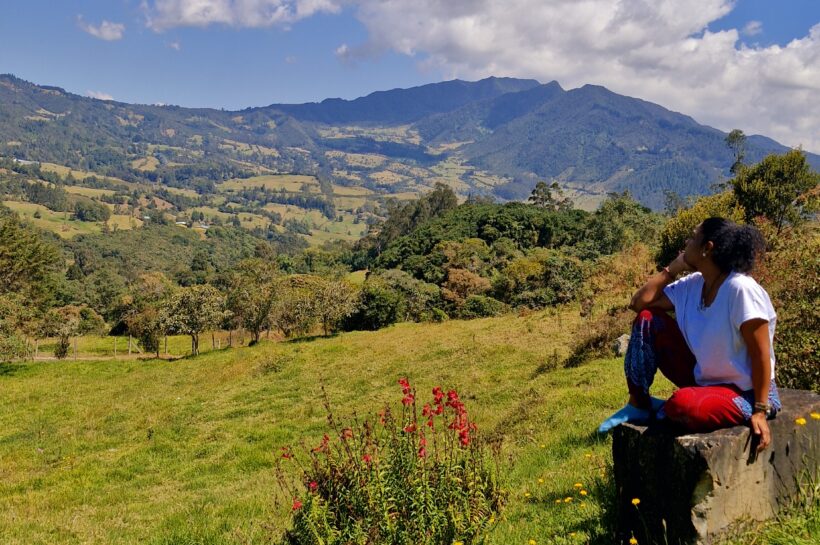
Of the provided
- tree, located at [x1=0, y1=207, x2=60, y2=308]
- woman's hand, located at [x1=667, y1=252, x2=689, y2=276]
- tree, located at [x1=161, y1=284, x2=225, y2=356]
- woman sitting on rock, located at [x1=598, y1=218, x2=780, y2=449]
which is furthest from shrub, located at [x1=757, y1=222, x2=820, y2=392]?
tree, located at [x1=0, y1=207, x2=60, y2=308]

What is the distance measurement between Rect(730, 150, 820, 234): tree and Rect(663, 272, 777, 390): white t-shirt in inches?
1427

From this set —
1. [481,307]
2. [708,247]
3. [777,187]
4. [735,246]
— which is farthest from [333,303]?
[735,246]

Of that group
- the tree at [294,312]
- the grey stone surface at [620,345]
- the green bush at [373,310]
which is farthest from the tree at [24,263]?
the grey stone surface at [620,345]

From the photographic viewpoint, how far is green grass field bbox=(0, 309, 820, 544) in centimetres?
694

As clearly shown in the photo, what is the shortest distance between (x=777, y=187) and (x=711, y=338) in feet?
127

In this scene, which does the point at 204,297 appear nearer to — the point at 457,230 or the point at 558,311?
the point at 558,311

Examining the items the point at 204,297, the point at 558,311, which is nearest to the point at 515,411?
the point at 558,311

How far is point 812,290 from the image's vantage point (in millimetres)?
7082

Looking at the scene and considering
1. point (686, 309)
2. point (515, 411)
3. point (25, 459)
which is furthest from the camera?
point (25, 459)

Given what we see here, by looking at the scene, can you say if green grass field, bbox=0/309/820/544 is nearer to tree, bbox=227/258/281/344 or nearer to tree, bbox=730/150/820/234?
tree, bbox=227/258/281/344

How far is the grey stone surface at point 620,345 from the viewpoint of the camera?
1666 cm

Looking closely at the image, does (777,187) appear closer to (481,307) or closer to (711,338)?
(481,307)

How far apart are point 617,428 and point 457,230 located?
8227cm

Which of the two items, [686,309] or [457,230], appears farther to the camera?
[457,230]
